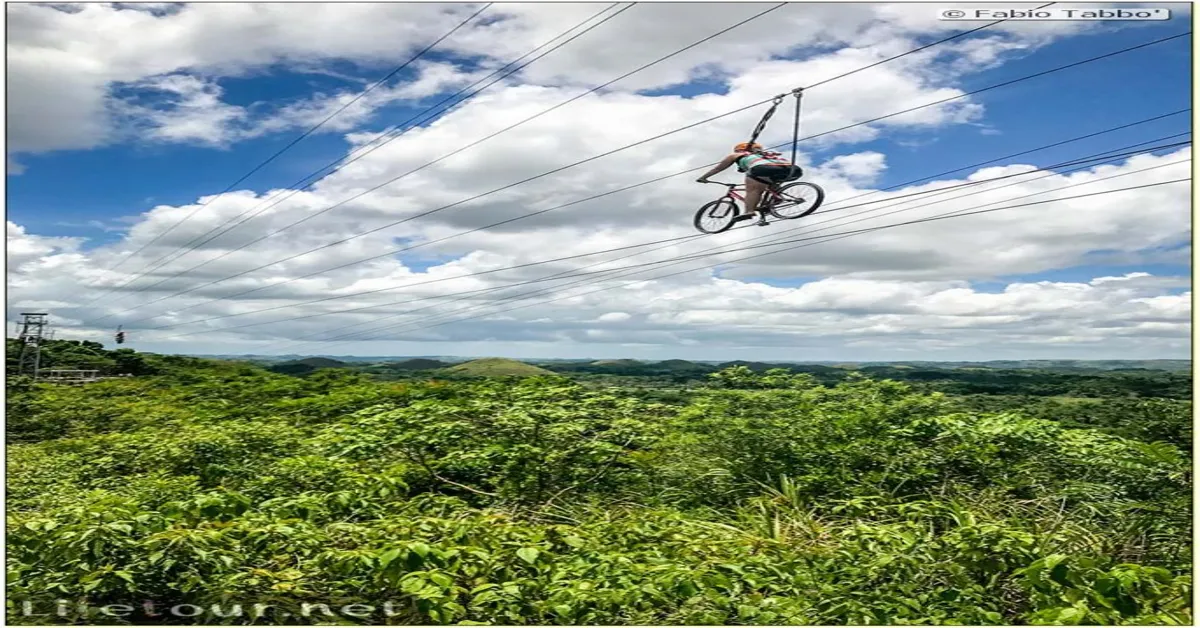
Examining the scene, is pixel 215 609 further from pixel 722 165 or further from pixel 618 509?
pixel 722 165

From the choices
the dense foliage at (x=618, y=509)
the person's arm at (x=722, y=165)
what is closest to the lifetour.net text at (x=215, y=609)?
the dense foliage at (x=618, y=509)

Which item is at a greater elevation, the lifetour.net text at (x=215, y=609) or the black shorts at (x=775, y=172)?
the black shorts at (x=775, y=172)

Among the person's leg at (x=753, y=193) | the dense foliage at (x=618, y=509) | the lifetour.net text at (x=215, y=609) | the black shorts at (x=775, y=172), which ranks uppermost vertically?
the black shorts at (x=775, y=172)

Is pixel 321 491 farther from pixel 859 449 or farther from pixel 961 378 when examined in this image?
pixel 961 378

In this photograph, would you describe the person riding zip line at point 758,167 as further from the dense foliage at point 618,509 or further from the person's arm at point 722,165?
the dense foliage at point 618,509

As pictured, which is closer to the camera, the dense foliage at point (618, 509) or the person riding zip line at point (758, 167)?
the dense foliage at point (618, 509)

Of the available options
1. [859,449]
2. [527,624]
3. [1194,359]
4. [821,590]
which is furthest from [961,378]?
[527,624]

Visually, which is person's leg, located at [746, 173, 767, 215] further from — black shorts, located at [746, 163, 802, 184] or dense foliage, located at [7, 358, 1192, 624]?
dense foliage, located at [7, 358, 1192, 624]
